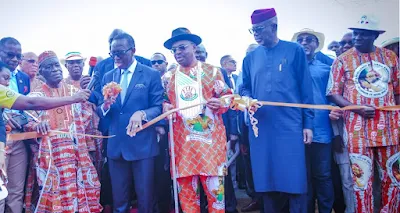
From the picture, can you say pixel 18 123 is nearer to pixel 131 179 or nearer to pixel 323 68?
pixel 131 179

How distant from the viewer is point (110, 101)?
374 cm

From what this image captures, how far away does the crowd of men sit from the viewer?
351 cm

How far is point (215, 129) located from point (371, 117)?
1.70 m

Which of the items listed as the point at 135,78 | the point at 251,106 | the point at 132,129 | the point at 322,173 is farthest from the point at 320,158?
the point at 135,78

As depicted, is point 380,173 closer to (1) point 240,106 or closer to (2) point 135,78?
(1) point 240,106

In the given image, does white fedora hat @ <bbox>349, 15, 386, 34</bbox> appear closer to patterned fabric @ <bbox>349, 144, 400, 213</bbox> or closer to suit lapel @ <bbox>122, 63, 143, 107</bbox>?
patterned fabric @ <bbox>349, 144, 400, 213</bbox>

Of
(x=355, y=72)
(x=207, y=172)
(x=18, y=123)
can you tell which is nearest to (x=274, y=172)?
(x=207, y=172)

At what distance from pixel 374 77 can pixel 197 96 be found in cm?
197

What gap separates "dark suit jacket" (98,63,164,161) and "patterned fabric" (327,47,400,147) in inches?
86.6

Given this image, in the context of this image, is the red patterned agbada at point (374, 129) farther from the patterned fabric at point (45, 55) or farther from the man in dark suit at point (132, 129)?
the patterned fabric at point (45, 55)

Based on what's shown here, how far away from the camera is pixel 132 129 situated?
357 cm

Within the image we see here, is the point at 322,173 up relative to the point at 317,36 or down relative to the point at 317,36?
down

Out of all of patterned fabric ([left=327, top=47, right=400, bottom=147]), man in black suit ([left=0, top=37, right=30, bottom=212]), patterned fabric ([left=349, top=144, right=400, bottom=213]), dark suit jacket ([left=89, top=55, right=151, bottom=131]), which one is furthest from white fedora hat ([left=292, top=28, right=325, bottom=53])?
man in black suit ([left=0, top=37, right=30, bottom=212])

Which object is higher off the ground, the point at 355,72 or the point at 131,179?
the point at 355,72
